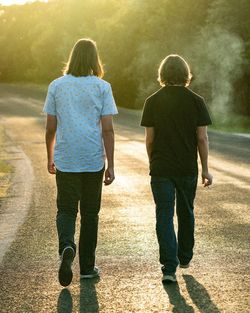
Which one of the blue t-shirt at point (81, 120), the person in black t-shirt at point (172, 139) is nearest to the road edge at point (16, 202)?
the blue t-shirt at point (81, 120)

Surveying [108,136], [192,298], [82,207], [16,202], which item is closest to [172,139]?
[108,136]

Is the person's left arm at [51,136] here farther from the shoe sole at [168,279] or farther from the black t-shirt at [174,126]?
the shoe sole at [168,279]

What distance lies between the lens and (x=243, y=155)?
20031mm

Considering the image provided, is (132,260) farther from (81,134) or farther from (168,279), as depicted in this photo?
(81,134)

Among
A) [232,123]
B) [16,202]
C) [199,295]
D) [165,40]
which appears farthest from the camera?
[165,40]

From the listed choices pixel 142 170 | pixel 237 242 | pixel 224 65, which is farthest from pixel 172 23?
pixel 237 242

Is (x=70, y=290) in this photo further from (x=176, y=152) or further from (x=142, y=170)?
(x=142, y=170)

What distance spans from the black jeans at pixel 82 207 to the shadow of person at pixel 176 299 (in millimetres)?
717

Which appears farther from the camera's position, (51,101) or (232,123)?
(232,123)

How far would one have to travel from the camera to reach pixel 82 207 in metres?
6.18

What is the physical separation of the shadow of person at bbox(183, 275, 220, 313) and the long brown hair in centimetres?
179

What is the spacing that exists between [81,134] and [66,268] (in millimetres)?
1059

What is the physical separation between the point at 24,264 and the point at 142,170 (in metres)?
9.76

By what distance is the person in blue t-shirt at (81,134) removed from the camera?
602 cm
